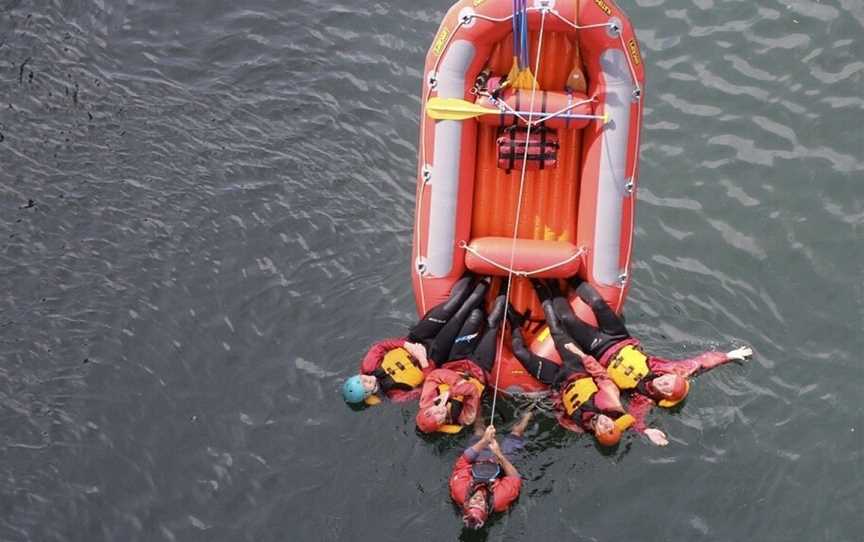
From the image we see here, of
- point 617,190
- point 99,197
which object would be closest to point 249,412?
point 99,197

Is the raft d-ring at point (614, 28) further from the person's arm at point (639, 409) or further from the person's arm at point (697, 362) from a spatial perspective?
the person's arm at point (639, 409)

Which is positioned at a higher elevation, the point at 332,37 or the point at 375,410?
the point at 332,37

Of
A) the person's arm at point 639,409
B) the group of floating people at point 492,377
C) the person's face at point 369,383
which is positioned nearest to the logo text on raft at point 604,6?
the group of floating people at point 492,377

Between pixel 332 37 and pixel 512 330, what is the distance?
381cm

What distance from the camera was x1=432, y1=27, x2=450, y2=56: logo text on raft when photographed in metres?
8.57

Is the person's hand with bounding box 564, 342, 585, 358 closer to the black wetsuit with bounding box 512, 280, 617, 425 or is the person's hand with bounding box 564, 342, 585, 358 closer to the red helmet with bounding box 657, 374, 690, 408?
the black wetsuit with bounding box 512, 280, 617, 425

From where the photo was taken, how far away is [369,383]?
347 inches

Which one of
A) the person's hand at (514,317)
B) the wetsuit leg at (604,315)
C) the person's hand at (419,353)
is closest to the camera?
the wetsuit leg at (604,315)

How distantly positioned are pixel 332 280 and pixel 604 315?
2.44 meters

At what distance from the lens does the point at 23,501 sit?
8.80 metres

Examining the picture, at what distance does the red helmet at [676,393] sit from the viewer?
333 inches

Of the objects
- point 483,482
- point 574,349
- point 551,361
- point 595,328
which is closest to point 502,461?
point 483,482

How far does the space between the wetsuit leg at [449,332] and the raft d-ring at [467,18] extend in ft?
6.80

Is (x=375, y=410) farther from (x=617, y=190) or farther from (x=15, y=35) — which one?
(x=15, y=35)
